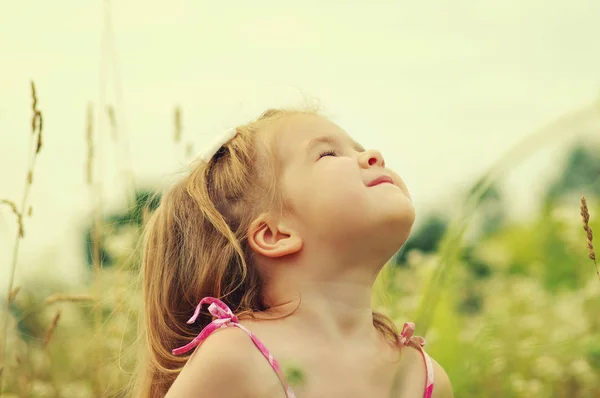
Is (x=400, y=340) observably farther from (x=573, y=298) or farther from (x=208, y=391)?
(x=573, y=298)

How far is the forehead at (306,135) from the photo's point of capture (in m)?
2.11

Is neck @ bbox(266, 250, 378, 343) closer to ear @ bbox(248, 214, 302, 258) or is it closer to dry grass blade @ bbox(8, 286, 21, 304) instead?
ear @ bbox(248, 214, 302, 258)

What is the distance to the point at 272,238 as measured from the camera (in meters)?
2.04

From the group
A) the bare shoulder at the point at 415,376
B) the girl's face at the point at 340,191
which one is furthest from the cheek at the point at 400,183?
the bare shoulder at the point at 415,376

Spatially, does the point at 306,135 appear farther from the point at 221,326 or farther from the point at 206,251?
the point at 221,326

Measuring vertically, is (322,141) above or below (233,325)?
above

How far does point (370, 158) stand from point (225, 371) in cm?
58

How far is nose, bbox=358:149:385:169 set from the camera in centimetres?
204

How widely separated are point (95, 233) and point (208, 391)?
116cm

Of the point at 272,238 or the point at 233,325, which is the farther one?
the point at 272,238

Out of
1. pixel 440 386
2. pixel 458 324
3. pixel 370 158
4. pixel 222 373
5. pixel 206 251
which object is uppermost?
pixel 370 158

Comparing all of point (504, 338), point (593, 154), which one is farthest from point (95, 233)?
point (593, 154)

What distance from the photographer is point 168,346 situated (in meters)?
2.13

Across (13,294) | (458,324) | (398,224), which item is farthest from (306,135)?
(458,324)
